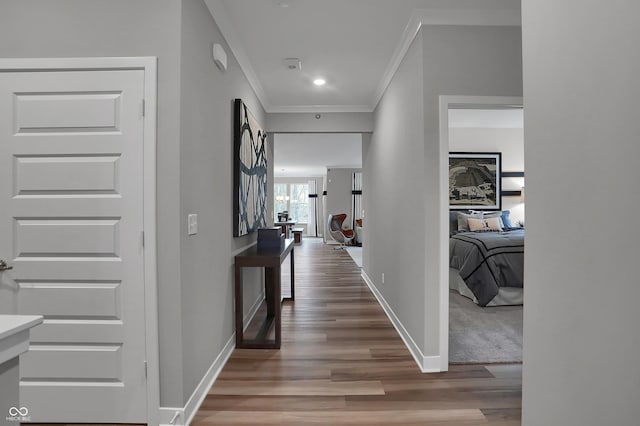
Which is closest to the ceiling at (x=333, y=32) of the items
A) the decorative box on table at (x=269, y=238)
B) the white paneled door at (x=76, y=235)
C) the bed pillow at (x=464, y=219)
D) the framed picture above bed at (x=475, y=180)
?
the white paneled door at (x=76, y=235)

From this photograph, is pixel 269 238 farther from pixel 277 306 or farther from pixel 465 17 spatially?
pixel 465 17

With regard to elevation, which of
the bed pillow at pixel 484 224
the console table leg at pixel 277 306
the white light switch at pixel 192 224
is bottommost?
the console table leg at pixel 277 306

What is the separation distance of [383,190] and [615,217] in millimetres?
3040

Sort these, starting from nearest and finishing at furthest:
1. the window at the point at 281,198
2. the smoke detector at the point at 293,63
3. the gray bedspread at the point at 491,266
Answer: the smoke detector at the point at 293,63 → the gray bedspread at the point at 491,266 → the window at the point at 281,198

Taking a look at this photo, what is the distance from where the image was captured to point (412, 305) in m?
2.68

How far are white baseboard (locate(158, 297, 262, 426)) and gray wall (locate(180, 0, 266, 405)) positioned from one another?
0.20 feet

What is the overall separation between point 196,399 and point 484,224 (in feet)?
17.1

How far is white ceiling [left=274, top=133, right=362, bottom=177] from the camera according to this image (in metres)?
6.51

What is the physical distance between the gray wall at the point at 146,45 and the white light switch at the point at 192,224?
123 mm

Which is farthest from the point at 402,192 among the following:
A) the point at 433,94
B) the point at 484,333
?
the point at 484,333

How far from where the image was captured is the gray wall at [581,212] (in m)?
0.80

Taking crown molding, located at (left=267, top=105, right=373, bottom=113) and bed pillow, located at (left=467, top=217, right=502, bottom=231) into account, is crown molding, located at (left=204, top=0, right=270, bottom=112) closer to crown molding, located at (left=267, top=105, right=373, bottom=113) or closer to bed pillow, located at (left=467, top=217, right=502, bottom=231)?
crown molding, located at (left=267, top=105, right=373, bottom=113)

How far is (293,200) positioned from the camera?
45.0 feet

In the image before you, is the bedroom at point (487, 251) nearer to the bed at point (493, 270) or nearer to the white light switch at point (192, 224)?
the bed at point (493, 270)
